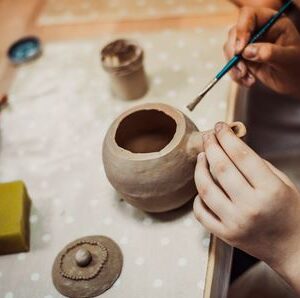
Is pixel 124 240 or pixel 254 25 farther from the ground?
pixel 254 25

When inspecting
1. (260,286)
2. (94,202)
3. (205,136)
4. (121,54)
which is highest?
(205,136)

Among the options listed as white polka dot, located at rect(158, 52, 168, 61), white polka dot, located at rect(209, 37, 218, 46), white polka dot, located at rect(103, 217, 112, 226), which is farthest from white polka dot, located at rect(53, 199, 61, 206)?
white polka dot, located at rect(209, 37, 218, 46)

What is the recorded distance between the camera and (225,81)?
1200mm

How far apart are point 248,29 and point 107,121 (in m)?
0.42

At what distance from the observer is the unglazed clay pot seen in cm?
80

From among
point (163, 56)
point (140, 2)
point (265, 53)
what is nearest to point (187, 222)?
point (265, 53)

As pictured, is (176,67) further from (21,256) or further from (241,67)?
(21,256)

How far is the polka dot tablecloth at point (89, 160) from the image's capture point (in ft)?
2.77

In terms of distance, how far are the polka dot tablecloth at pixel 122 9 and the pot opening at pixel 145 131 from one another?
69 centimetres

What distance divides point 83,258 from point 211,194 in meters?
0.28

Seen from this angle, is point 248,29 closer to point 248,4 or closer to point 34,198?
point 248,4

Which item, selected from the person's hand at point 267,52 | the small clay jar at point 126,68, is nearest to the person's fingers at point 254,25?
the person's hand at point 267,52

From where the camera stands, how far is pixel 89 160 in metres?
1.08

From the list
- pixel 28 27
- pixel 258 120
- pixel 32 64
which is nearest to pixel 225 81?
pixel 258 120
